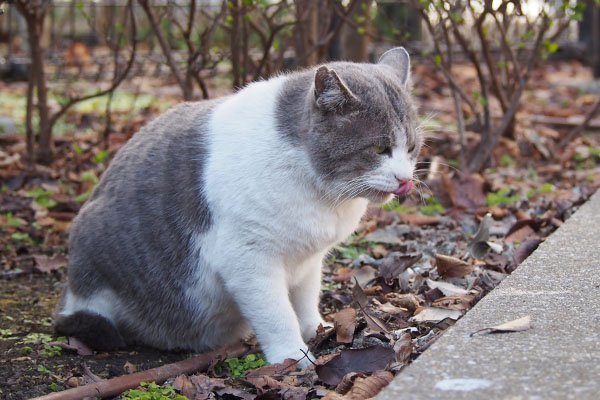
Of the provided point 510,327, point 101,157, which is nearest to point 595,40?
point 101,157

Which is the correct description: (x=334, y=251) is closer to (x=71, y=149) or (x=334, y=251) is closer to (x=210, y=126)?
(x=210, y=126)

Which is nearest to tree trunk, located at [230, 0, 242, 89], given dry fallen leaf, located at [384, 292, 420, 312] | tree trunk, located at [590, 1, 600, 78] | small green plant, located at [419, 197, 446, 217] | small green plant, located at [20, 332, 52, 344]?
small green plant, located at [419, 197, 446, 217]

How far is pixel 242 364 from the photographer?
306 cm

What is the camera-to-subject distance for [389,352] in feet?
8.34

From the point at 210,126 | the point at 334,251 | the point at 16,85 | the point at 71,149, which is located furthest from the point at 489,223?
the point at 16,85

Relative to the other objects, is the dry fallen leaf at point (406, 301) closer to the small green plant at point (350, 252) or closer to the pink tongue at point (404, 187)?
the pink tongue at point (404, 187)

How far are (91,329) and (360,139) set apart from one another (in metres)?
1.38

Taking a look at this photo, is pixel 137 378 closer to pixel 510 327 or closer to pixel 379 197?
pixel 379 197

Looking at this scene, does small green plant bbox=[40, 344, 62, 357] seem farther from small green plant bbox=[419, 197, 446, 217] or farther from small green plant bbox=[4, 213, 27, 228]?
small green plant bbox=[419, 197, 446, 217]

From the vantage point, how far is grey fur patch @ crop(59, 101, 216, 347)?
3.10 meters

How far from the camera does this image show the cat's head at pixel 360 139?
2789 millimetres

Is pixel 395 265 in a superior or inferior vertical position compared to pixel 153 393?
superior

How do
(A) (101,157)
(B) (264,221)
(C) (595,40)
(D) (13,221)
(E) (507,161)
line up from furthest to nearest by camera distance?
(C) (595,40) < (E) (507,161) < (A) (101,157) < (D) (13,221) < (B) (264,221)

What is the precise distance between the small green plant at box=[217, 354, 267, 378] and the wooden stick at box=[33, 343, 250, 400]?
4cm
